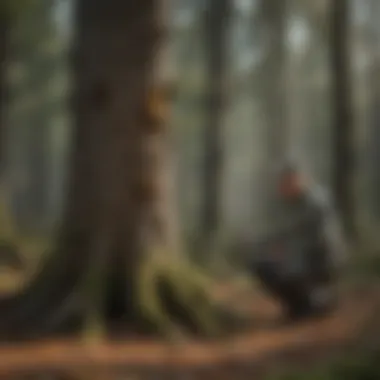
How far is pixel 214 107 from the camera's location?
1.51 metres

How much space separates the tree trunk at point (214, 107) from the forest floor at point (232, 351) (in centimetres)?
14

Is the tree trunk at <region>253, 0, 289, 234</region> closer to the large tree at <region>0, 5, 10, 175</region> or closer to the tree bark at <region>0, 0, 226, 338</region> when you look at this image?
the tree bark at <region>0, 0, 226, 338</region>

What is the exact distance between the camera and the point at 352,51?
1.52m

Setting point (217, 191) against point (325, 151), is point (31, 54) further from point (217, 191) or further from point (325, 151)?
point (325, 151)

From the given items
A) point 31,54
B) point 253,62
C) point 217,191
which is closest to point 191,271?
point 217,191

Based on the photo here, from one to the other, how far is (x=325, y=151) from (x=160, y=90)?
34 centimetres

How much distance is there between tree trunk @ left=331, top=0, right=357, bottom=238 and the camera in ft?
4.60

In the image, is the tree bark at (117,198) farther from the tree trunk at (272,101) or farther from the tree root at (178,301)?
the tree trunk at (272,101)

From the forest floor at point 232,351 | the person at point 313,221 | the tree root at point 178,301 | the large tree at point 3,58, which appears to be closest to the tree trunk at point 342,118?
the person at point 313,221

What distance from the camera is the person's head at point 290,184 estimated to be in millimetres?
1365

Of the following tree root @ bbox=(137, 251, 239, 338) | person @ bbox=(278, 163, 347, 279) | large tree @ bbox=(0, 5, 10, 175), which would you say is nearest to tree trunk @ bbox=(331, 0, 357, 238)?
person @ bbox=(278, 163, 347, 279)

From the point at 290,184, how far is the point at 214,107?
0.78 ft

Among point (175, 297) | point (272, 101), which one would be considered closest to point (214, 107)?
point (272, 101)

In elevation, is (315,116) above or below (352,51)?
below
